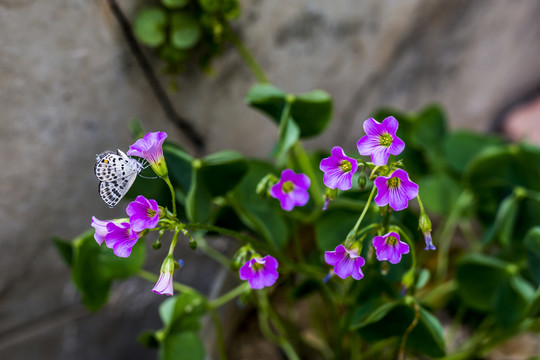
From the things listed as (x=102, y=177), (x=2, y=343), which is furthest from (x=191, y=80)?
(x=2, y=343)

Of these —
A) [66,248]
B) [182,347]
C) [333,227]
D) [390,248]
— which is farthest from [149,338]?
[390,248]

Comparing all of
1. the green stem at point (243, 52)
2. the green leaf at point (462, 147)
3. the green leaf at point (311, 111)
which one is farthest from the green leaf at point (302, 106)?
the green leaf at point (462, 147)

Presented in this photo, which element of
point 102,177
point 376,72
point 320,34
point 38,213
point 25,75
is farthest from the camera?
point 376,72

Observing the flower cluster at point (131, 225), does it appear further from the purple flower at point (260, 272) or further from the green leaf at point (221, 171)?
the green leaf at point (221, 171)

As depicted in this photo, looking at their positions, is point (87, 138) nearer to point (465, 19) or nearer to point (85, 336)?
point (85, 336)

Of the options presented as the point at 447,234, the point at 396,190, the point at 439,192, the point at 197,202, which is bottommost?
the point at 447,234

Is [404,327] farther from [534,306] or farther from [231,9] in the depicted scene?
[231,9]
